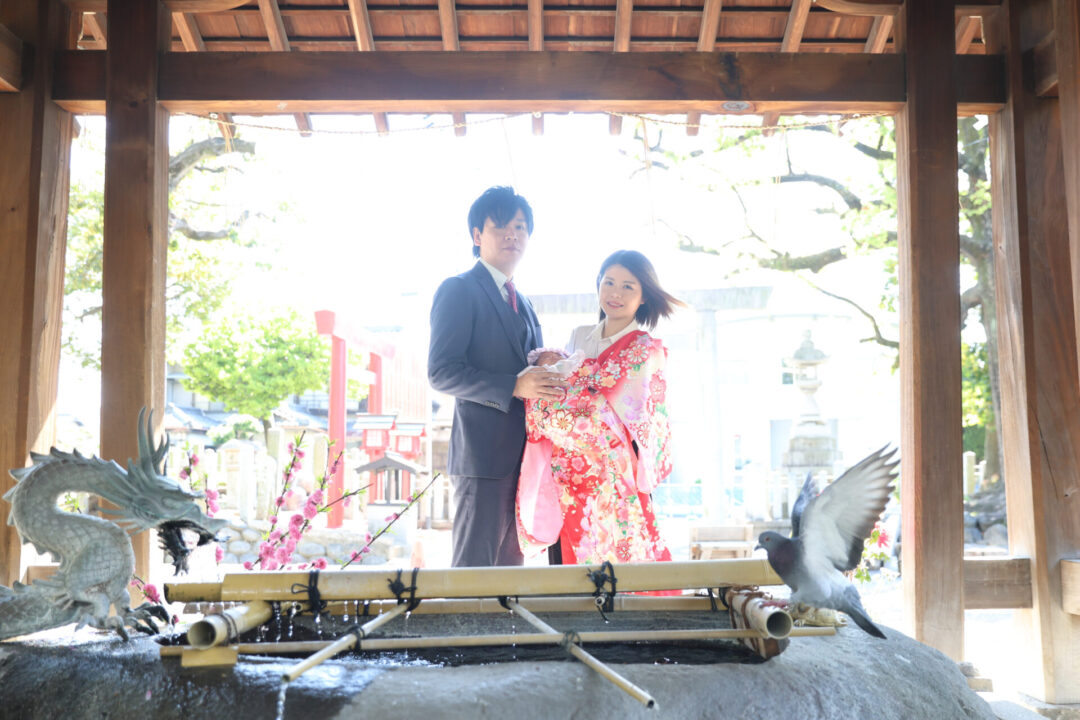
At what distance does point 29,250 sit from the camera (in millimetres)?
3537

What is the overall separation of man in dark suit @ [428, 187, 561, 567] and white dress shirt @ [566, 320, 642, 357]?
195mm

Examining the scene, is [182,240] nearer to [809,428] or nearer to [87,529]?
[809,428]

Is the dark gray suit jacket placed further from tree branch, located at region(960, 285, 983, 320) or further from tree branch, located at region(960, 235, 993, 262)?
tree branch, located at region(960, 285, 983, 320)

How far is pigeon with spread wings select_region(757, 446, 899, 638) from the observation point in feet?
6.04

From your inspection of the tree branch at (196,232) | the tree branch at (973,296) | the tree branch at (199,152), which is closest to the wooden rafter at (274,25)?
the tree branch at (199,152)

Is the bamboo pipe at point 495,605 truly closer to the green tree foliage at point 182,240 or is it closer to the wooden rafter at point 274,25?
the wooden rafter at point 274,25

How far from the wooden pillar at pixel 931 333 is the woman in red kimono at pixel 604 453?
1120 mm

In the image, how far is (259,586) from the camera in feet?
6.40

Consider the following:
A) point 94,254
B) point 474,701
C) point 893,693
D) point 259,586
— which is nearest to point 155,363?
point 259,586

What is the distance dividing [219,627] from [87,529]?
494 mm

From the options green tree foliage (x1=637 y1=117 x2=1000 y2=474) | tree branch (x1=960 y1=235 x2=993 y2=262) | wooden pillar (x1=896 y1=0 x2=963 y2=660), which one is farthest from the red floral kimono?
tree branch (x1=960 y1=235 x2=993 y2=262)

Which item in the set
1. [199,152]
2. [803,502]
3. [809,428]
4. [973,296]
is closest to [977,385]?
[973,296]

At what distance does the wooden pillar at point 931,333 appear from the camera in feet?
11.5

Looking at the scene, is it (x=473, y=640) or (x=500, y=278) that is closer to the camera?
(x=473, y=640)
